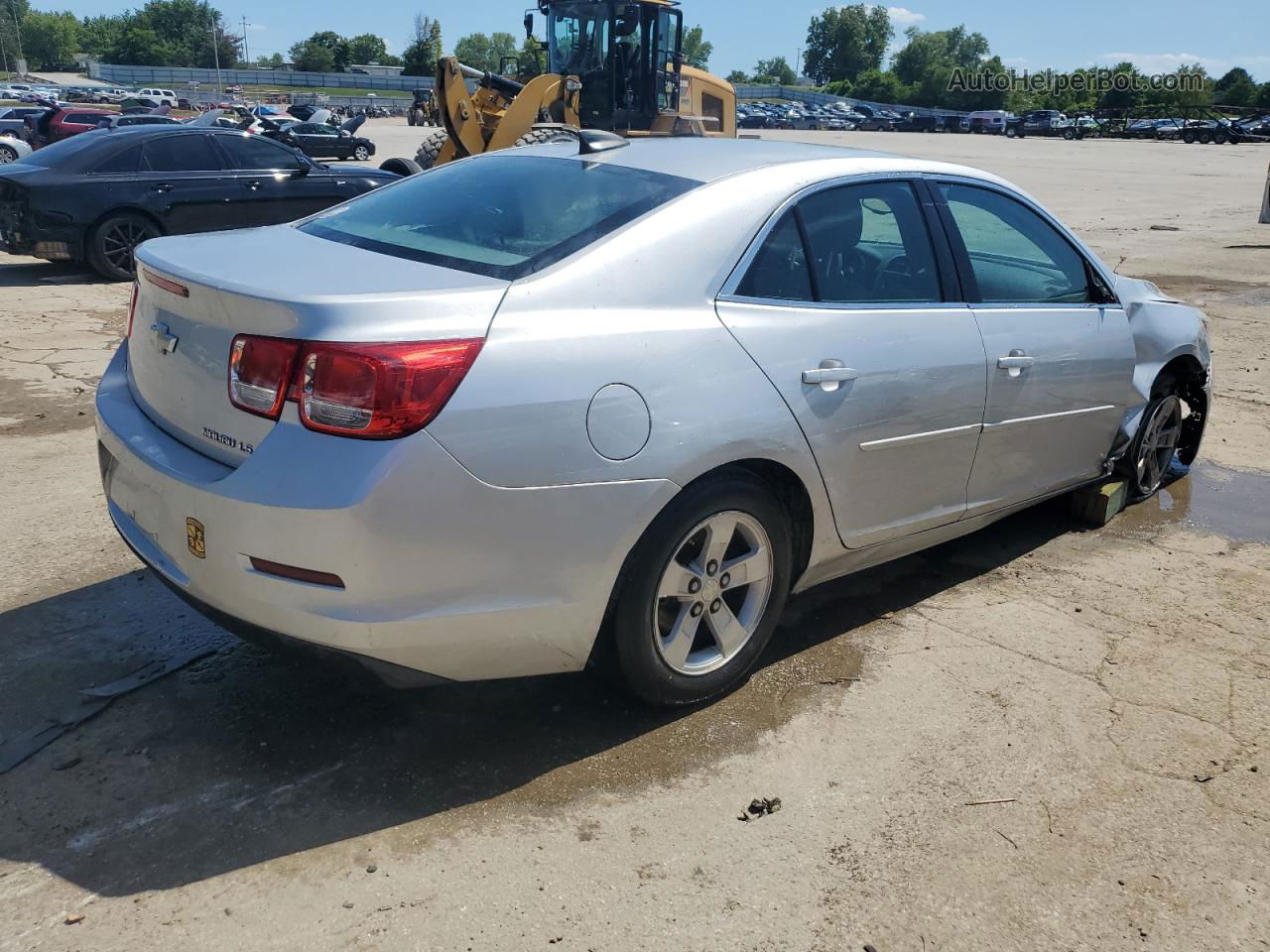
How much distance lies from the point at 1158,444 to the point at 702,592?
3220 millimetres

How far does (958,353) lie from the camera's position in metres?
3.78

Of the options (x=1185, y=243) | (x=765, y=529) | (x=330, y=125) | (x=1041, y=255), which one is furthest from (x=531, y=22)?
(x=330, y=125)

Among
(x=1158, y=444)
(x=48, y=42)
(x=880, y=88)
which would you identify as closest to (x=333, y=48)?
A: (x=48, y=42)

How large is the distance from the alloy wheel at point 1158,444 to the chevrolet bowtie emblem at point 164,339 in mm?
4168

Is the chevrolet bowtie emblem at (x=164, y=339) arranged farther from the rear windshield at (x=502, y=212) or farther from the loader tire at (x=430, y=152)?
the loader tire at (x=430, y=152)

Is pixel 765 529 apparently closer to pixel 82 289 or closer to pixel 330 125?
pixel 82 289

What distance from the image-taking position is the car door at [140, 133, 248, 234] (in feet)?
35.6

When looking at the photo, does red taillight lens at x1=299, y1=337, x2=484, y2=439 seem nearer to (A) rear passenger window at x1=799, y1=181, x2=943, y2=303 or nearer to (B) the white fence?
(A) rear passenger window at x1=799, y1=181, x2=943, y2=303

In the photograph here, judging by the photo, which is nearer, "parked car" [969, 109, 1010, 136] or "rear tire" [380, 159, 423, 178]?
"rear tire" [380, 159, 423, 178]

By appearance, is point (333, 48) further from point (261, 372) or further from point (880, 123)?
point (261, 372)

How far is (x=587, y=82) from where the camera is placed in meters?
16.1

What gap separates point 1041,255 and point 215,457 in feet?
10.7

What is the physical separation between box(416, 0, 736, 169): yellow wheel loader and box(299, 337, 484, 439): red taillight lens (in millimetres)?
13178

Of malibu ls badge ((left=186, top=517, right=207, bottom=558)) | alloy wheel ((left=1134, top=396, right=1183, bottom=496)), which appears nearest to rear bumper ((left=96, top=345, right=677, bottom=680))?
malibu ls badge ((left=186, top=517, right=207, bottom=558))
